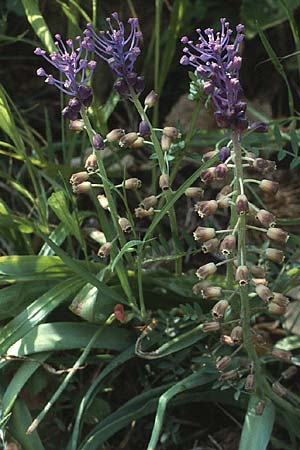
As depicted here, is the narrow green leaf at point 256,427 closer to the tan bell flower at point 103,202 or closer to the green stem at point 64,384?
the green stem at point 64,384

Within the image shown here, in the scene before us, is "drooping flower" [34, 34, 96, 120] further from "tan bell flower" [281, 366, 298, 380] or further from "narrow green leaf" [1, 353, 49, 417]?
"tan bell flower" [281, 366, 298, 380]

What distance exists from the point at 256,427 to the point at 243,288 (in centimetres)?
30

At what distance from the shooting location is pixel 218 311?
1.39 m

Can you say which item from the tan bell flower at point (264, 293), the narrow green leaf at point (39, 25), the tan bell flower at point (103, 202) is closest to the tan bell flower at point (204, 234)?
the tan bell flower at point (264, 293)

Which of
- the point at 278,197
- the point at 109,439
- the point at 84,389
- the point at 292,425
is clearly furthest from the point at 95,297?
the point at 278,197

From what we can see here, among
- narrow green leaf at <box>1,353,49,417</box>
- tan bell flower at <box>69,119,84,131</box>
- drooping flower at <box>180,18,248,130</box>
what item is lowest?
narrow green leaf at <box>1,353,49,417</box>

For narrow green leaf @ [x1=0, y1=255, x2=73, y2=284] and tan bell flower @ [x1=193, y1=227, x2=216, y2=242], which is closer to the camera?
tan bell flower @ [x1=193, y1=227, x2=216, y2=242]

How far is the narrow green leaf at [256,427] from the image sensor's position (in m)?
1.50

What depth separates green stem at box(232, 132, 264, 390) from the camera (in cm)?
131

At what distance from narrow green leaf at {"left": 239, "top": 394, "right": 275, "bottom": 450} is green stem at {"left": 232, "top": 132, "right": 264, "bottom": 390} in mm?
45

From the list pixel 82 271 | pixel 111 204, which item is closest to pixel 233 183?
pixel 111 204

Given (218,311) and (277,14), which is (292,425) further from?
(277,14)

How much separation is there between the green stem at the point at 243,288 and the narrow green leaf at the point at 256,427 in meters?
0.04

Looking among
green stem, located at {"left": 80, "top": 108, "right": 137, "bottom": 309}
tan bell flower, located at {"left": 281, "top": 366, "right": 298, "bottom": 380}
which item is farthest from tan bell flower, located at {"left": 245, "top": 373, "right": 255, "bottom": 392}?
green stem, located at {"left": 80, "top": 108, "right": 137, "bottom": 309}
